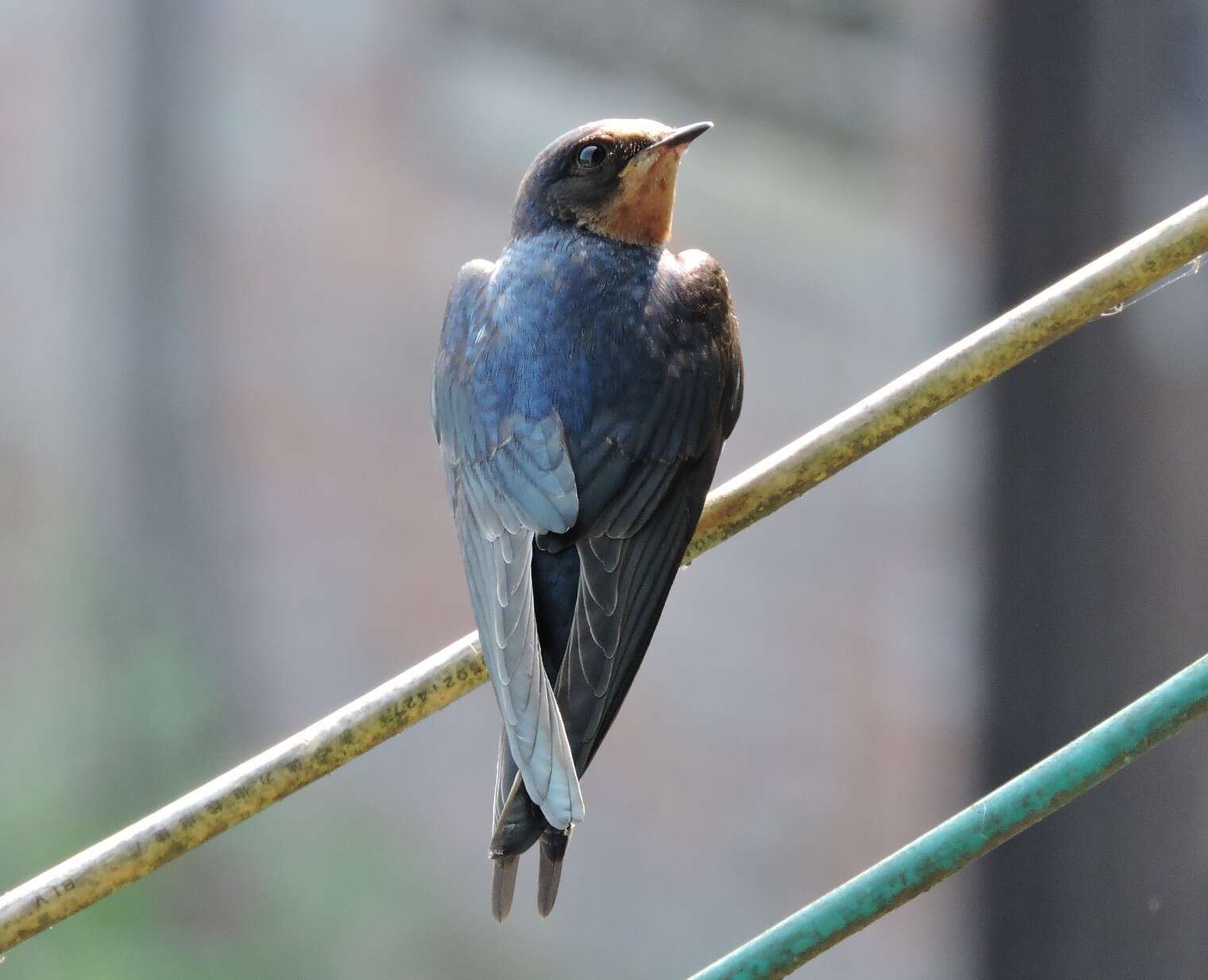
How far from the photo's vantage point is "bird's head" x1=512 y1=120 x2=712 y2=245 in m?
2.16

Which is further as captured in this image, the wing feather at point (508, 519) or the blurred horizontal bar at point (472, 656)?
the wing feather at point (508, 519)

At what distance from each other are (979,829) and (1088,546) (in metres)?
2.52

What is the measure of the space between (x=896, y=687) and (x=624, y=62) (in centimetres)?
179

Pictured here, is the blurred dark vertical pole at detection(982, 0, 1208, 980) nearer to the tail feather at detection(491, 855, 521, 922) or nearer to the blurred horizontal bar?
the blurred horizontal bar

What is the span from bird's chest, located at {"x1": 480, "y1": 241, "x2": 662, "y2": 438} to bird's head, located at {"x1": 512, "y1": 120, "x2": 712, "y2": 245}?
125 millimetres

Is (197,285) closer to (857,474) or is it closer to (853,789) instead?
(857,474)

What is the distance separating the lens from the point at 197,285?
15.0 ft

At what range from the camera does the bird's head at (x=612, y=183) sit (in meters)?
2.16

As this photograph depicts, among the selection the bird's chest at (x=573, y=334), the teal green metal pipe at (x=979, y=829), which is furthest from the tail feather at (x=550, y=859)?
the bird's chest at (x=573, y=334)

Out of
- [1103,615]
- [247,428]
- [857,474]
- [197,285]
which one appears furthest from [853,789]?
[197,285]

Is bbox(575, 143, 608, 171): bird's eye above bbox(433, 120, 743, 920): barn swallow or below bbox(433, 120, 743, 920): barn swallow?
above

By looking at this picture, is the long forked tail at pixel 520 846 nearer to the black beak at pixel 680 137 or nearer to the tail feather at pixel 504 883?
the tail feather at pixel 504 883

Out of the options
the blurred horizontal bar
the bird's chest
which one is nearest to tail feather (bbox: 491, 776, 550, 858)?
the blurred horizontal bar

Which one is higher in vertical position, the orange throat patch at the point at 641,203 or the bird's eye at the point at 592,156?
the bird's eye at the point at 592,156
